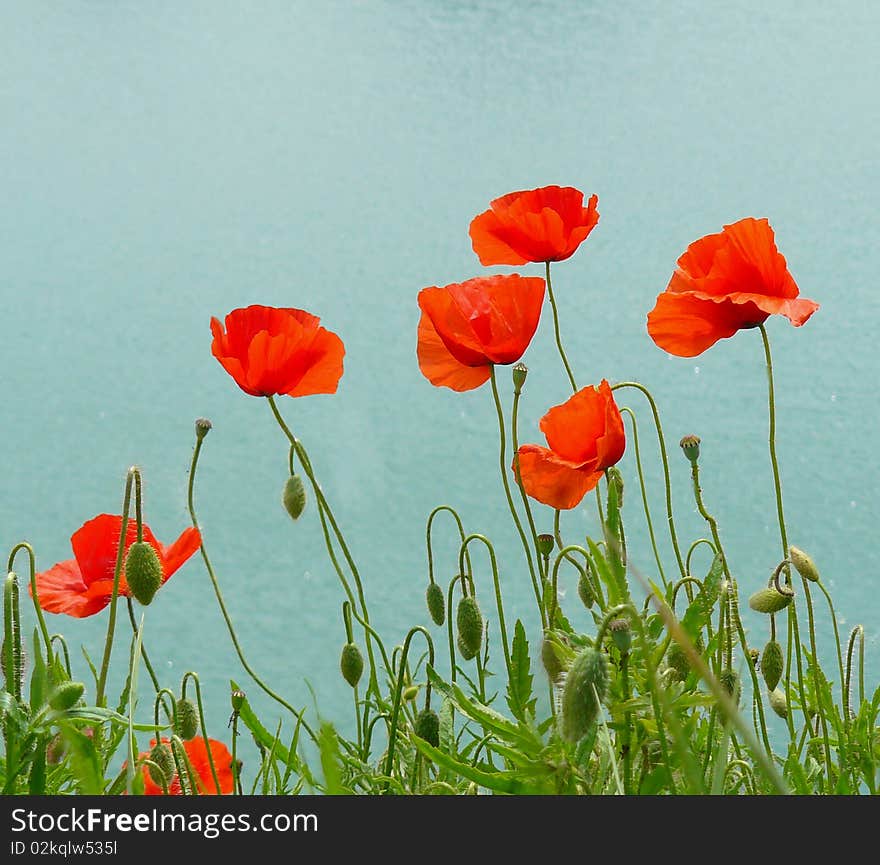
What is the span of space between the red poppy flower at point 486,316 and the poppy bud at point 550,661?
0.14m

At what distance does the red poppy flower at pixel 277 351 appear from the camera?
54 cm

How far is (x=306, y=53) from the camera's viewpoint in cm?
309

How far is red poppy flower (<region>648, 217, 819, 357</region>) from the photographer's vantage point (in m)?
0.50

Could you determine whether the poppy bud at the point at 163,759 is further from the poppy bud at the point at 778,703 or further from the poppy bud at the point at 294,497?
the poppy bud at the point at 778,703

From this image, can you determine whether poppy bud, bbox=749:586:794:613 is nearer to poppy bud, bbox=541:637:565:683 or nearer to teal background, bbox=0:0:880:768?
poppy bud, bbox=541:637:565:683

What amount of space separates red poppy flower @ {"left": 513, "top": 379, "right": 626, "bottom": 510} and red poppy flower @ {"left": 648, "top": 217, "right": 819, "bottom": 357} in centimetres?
7

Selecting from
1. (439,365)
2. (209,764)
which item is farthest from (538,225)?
(209,764)

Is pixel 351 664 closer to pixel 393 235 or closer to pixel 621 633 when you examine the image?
pixel 621 633

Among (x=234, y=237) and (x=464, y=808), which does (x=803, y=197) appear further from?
(x=464, y=808)

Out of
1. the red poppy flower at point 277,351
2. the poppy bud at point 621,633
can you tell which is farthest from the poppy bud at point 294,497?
the poppy bud at point 621,633

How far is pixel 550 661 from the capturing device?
1.41 feet

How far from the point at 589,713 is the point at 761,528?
1495 millimetres

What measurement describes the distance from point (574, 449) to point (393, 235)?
2083mm

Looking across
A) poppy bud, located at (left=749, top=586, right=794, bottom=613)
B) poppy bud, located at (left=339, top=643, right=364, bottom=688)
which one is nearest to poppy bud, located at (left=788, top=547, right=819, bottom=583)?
poppy bud, located at (left=749, top=586, right=794, bottom=613)
